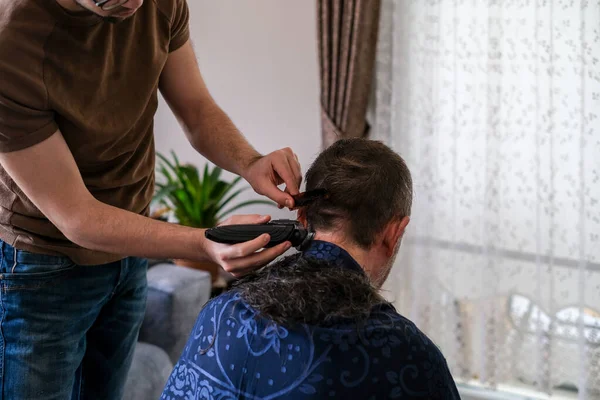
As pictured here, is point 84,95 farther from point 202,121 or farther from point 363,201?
point 363,201

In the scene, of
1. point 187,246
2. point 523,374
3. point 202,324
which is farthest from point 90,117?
point 523,374

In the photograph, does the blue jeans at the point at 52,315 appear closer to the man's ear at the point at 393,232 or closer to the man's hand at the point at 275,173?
the man's hand at the point at 275,173

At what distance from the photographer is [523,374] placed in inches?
128

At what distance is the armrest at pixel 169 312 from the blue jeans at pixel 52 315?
91 cm

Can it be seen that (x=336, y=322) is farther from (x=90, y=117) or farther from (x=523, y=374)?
(x=523, y=374)

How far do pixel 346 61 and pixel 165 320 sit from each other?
1.57 meters

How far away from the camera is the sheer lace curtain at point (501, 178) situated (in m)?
2.93

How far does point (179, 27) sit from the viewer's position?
5.36 feet

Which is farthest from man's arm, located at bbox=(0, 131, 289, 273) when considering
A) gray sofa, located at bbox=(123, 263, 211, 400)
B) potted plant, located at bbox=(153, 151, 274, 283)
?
potted plant, located at bbox=(153, 151, 274, 283)

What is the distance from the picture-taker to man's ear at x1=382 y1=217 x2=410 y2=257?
132 centimetres

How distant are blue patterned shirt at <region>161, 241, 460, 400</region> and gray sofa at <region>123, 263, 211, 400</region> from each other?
1324 millimetres

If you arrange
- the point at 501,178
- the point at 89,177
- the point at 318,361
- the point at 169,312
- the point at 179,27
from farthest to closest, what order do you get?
the point at 501,178 < the point at 169,312 < the point at 179,27 < the point at 89,177 < the point at 318,361

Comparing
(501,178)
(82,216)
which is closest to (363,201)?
(82,216)

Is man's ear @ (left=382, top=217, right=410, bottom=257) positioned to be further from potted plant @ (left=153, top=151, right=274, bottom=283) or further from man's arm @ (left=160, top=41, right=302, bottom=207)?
potted plant @ (left=153, top=151, right=274, bottom=283)
